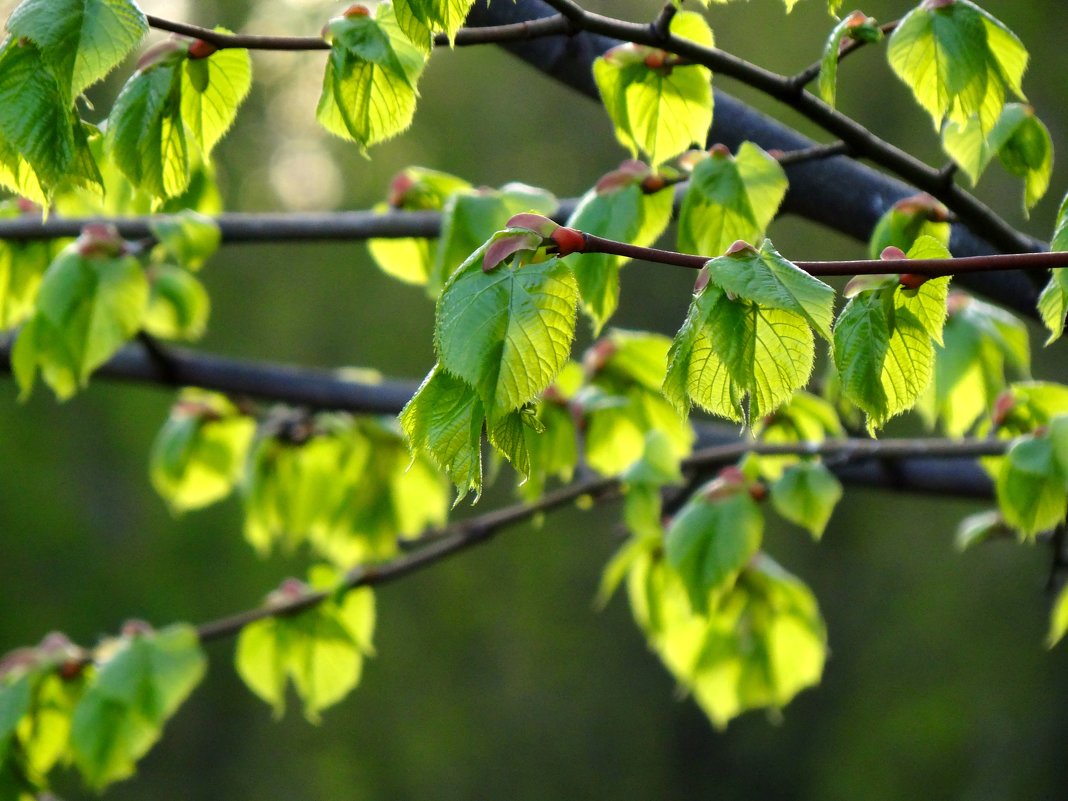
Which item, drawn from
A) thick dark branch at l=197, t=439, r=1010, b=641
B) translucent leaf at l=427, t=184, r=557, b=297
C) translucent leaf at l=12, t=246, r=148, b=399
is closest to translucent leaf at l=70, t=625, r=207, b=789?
thick dark branch at l=197, t=439, r=1010, b=641

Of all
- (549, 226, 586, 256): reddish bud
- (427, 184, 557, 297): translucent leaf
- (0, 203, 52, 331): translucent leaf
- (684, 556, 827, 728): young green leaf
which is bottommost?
(684, 556, 827, 728): young green leaf

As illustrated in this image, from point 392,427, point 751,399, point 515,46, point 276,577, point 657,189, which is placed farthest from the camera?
point 276,577

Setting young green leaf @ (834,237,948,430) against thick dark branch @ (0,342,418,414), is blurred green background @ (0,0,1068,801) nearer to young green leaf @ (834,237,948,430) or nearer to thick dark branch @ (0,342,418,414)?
thick dark branch @ (0,342,418,414)

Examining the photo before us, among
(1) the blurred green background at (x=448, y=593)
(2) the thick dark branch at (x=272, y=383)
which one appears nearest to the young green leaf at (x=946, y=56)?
(2) the thick dark branch at (x=272, y=383)

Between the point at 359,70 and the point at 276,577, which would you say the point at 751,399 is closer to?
the point at 359,70

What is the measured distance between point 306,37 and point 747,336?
0.35m

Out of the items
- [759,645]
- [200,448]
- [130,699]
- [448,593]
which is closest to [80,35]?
[130,699]

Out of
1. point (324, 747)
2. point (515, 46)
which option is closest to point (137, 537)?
point (324, 747)

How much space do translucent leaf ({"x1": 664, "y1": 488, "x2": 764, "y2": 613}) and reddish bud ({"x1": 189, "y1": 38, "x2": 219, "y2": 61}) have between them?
1.96ft

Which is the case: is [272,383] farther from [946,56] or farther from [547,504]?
[946,56]

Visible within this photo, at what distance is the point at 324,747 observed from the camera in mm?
8094

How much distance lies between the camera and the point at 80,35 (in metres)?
0.63

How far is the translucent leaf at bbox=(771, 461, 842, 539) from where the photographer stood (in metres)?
1.09

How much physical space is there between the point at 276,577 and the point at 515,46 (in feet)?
23.0
